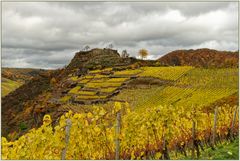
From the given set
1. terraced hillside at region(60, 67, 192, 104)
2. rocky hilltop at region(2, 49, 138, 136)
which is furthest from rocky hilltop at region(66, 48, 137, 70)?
terraced hillside at region(60, 67, 192, 104)

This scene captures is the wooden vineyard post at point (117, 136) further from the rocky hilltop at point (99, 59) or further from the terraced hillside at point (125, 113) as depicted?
the rocky hilltop at point (99, 59)

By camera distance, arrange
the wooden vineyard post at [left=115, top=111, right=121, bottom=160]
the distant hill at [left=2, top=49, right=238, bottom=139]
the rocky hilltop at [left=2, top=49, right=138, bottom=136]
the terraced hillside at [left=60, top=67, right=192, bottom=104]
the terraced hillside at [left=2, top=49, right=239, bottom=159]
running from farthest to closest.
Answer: the rocky hilltop at [left=2, top=49, right=138, bottom=136]
the terraced hillside at [left=60, top=67, right=192, bottom=104]
the distant hill at [left=2, top=49, right=238, bottom=139]
the wooden vineyard post at [left=115, top=111, right=121, bottom=160]
the terraced hillside at [left=2, top=49, right=239, bottom=159]

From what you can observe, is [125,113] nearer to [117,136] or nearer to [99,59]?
[117,136]

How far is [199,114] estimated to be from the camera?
10664 millimetres

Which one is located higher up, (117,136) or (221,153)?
(117,136)

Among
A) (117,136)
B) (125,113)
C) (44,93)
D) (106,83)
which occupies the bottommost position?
(44,93)

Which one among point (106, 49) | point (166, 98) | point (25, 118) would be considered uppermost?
point (106, 49)

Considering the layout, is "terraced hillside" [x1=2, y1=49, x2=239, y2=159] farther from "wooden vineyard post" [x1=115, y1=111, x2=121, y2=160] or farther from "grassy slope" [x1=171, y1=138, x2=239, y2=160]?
"grassy slope" [x1=171, y1=138, x2=239, y2=160]

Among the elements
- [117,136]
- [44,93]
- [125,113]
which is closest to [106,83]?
[44,93]

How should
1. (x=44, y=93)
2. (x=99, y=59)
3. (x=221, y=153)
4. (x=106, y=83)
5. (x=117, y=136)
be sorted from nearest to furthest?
(x=117, y=136)
(x=221, y=153)
(x=106, y=83)
(x=44, y=93)
(x=99, y=59)

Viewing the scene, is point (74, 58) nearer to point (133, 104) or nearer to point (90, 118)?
point (133, 104)

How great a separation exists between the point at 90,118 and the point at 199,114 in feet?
13.1

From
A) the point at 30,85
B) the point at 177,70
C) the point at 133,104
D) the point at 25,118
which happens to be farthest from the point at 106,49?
the point at 133,104

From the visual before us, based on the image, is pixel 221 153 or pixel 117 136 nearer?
pixel 117 136
